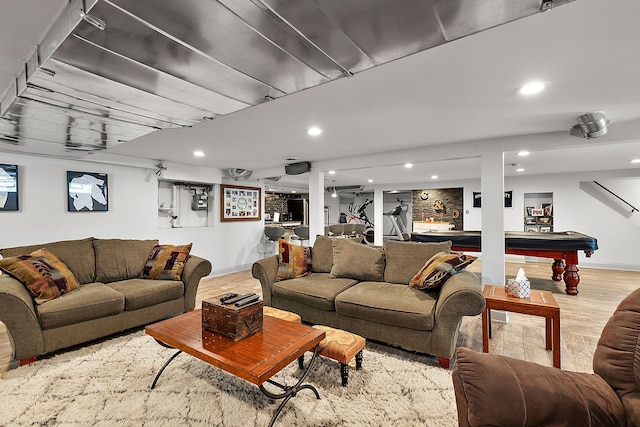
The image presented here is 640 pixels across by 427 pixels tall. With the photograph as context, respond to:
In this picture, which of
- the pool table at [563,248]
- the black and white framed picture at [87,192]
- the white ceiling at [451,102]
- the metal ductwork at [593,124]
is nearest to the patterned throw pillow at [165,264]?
the white ceiling at [451,102]

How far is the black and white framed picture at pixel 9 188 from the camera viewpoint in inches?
147

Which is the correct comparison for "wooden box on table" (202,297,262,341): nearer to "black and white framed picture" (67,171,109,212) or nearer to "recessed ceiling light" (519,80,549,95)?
"recessed ceiling light" (519,80,549,95)

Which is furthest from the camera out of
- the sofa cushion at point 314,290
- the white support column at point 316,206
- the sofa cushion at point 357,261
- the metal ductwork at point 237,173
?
the metal ductwork at point 237,173

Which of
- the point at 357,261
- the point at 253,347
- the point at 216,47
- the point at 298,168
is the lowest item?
the point at 253,347

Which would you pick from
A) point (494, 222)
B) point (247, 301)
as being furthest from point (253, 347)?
point (494, 222)

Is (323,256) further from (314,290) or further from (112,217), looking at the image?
(112,217)

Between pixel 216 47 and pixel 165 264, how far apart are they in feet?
9.34

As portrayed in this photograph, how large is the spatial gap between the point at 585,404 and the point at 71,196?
18.3 ft

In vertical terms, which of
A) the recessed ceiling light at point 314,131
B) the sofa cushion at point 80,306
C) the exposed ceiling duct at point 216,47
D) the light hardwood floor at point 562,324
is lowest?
the light hardwood floor at point 562,324

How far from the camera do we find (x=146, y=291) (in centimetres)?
304

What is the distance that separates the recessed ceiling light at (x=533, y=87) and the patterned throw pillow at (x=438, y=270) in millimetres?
1383

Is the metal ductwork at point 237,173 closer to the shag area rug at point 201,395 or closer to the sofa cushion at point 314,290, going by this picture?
the sofa cushion at point 314,290

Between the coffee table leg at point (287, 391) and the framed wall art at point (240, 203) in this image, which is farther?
the framed wall art at point (240, 203)

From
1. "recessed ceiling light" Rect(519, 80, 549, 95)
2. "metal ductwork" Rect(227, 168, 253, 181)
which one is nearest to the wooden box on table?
"recessed ceiling light" Rect(519, 80, 549, 95)
